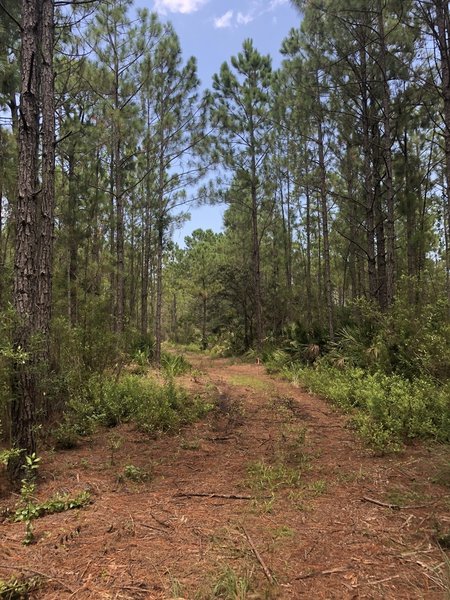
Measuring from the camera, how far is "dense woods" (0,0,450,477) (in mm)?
5406

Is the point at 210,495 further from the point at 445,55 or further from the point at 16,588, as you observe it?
the point at 445,55

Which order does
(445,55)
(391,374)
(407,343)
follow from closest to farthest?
(445,55) → (407,343) → (391,374)

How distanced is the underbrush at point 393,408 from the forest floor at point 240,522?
0.27 meters

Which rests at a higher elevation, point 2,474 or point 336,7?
point 336,7

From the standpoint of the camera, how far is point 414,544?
2920mm

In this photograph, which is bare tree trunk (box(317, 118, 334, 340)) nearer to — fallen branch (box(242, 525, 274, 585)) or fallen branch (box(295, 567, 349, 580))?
fallen branch (box(242, 525, 274, 585))

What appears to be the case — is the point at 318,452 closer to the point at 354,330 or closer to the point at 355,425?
the point at 355,425

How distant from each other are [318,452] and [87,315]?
4394 millimetres

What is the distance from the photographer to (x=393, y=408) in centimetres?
585

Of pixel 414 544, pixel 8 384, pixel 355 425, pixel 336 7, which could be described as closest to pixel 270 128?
pixel 336 7

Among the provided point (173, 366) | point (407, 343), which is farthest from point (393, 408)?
point (173, 366)

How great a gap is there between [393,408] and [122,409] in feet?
12.7

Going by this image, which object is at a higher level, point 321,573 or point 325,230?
point 325,230

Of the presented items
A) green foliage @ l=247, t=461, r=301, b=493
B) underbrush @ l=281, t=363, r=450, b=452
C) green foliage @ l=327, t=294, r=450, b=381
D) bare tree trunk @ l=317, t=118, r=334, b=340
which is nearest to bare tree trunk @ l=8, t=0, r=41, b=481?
green foliage @ l=247, t=461, r=301, b=493
